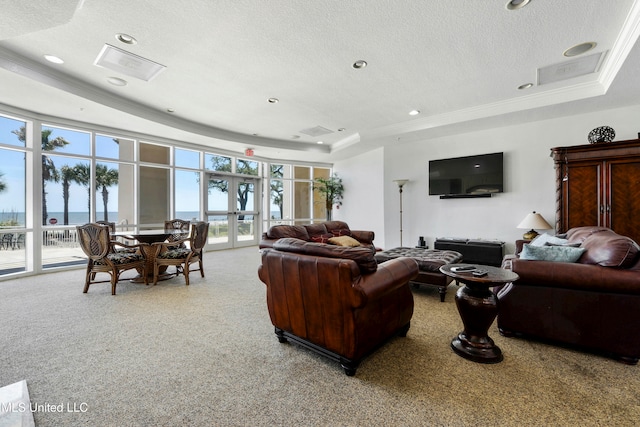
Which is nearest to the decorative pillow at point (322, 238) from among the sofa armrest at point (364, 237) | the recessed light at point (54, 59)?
the sofa armrest at point (364, 237)

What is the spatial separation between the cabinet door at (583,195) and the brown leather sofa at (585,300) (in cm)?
216

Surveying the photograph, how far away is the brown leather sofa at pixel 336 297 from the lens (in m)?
1.83

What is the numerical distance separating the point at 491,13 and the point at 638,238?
12.0ft

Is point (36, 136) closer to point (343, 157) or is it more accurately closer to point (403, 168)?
point (343, 157)

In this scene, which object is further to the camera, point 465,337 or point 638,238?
point 638,238

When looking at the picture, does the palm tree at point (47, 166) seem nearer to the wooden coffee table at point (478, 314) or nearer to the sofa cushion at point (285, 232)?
the sofa cushion at point (285, 232)

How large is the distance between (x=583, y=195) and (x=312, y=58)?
427cm

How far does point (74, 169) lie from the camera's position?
17.0 feet

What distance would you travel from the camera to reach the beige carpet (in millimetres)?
1508

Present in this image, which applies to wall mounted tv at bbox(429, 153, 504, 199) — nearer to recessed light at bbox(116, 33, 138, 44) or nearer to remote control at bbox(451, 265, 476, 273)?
remote control at bbox(451, 265, 476, 273)

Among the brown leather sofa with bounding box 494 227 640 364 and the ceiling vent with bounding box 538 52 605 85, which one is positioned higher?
the ceiling vent with bounding box 538 52 605 85

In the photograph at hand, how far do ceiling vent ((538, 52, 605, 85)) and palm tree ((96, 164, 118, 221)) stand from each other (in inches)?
291

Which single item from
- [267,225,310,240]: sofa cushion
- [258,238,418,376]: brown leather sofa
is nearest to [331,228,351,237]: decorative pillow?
[267,225,310,240]: sofa cushion

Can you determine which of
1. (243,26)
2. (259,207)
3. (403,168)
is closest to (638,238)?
(403,168)
